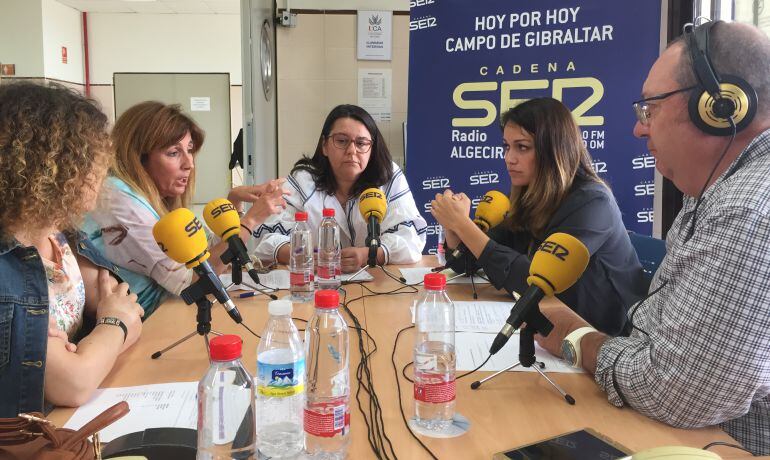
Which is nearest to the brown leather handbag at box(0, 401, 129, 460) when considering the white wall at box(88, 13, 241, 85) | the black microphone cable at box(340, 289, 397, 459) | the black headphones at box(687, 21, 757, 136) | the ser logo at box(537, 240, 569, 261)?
the black microphone cable at box(340, 289, 397, 459)

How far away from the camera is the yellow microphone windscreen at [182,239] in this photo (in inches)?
51.6

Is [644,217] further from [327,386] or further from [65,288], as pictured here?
[65,288]

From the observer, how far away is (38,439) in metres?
0.74

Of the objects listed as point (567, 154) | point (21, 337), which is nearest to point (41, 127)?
point (21, 337)

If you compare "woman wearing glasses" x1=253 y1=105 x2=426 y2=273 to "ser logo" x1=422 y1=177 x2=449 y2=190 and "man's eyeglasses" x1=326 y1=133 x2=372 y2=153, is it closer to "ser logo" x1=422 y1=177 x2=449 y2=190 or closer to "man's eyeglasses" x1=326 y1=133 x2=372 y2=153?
"man's eyeglasses" x1=326 y1=133 x2=372 y2=153

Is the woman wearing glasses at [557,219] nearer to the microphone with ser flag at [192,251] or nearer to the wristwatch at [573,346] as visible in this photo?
the wristwatch at [573,346]

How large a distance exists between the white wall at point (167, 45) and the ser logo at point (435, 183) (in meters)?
4.88

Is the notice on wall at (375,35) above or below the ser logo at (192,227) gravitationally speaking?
above

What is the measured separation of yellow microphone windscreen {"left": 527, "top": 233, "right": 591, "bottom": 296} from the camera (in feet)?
3.70

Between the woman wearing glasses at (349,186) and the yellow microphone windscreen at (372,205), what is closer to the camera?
the yellow microphone windscreen at (372,205)

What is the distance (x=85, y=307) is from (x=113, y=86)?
705cm

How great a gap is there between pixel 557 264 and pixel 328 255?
3.92 ft

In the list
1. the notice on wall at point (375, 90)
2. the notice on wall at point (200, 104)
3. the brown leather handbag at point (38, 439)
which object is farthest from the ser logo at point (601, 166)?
the notice on wall at point (200, 104)

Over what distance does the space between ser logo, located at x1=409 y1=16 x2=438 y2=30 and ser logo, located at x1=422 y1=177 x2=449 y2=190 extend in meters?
0.92
